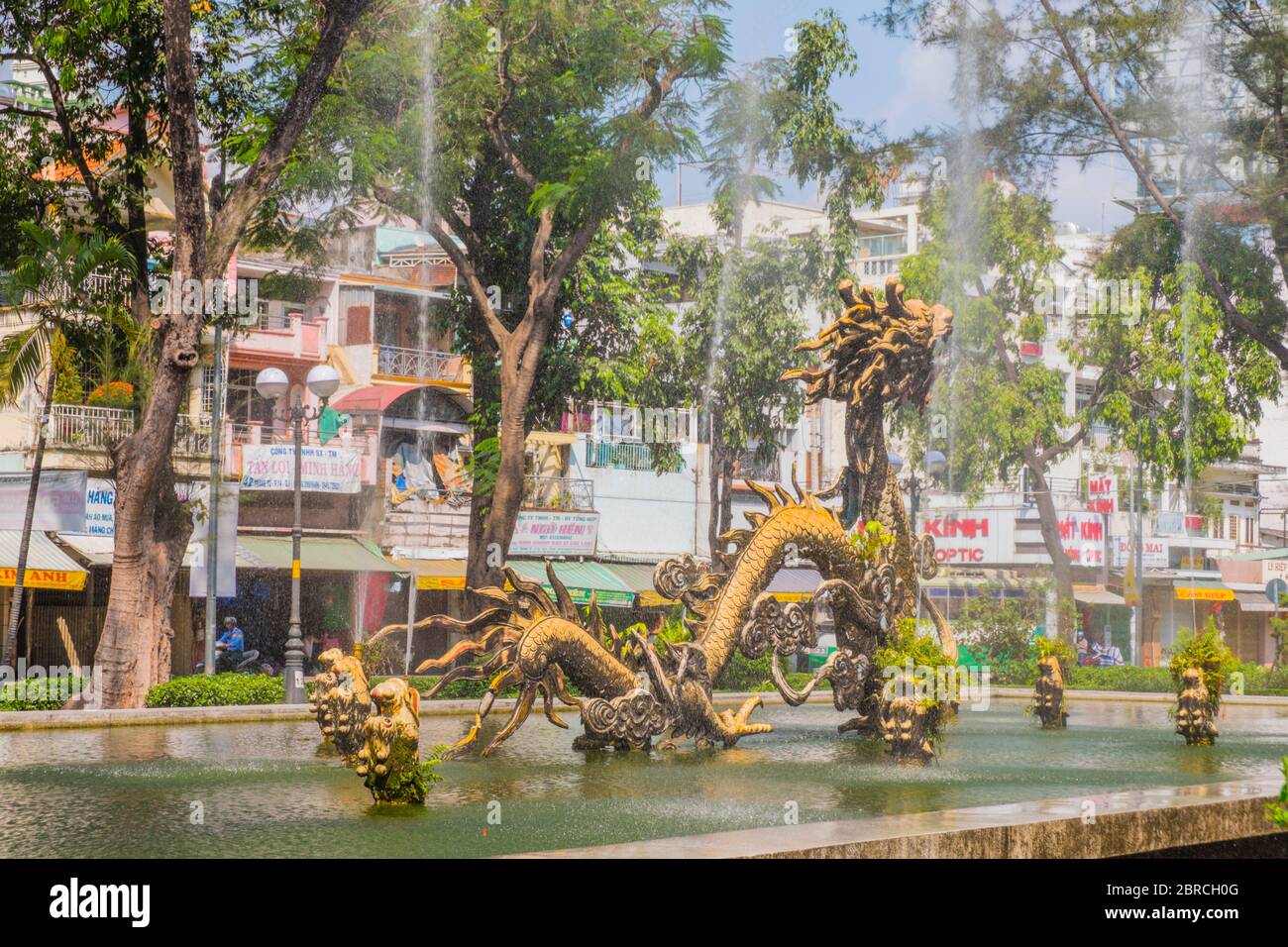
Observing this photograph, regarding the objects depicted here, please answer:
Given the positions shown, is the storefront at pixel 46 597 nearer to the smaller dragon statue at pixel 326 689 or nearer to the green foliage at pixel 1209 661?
the smaller dragon statue at pixel 326 689

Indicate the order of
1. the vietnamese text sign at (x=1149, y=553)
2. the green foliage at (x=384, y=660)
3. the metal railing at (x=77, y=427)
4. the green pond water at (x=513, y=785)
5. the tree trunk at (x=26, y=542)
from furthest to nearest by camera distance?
Result: the vietnamese text sign at (x=1149, y=553), the metal railing at (x=77, y=427), the tree trunk at (x=26, y=542), the green foliage at (x=384, y=660), the green pond water at (x=513, y=785)

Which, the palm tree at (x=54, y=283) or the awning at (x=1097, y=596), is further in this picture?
the awning at (x=1097, y=596)

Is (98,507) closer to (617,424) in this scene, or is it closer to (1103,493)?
(617,424)

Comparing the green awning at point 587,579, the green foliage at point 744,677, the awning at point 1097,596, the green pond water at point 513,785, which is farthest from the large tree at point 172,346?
the awning at point 1097,596

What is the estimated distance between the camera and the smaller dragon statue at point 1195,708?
15320mm

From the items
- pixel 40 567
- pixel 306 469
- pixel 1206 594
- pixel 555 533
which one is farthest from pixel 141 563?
pixel 1206 594

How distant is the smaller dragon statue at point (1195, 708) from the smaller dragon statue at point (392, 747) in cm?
841

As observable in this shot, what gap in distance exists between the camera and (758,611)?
13.7 metres

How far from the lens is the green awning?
35.5 meters

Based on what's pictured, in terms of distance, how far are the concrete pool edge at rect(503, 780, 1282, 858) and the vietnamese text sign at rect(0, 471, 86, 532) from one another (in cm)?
2338

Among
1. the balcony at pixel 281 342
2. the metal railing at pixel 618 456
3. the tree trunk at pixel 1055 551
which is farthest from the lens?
the metal railing at pixel 618 456

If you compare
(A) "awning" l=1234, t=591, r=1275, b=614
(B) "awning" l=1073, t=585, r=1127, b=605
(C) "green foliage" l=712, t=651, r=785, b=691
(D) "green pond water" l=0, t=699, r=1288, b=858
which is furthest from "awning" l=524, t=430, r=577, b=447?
(A) "awning" l=1234, t=591, r=1275, b=614

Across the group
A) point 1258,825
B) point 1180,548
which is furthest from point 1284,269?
point 1180,548

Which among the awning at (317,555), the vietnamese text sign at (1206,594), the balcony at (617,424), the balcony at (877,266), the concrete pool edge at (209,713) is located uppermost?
the balcony at (877,266)
